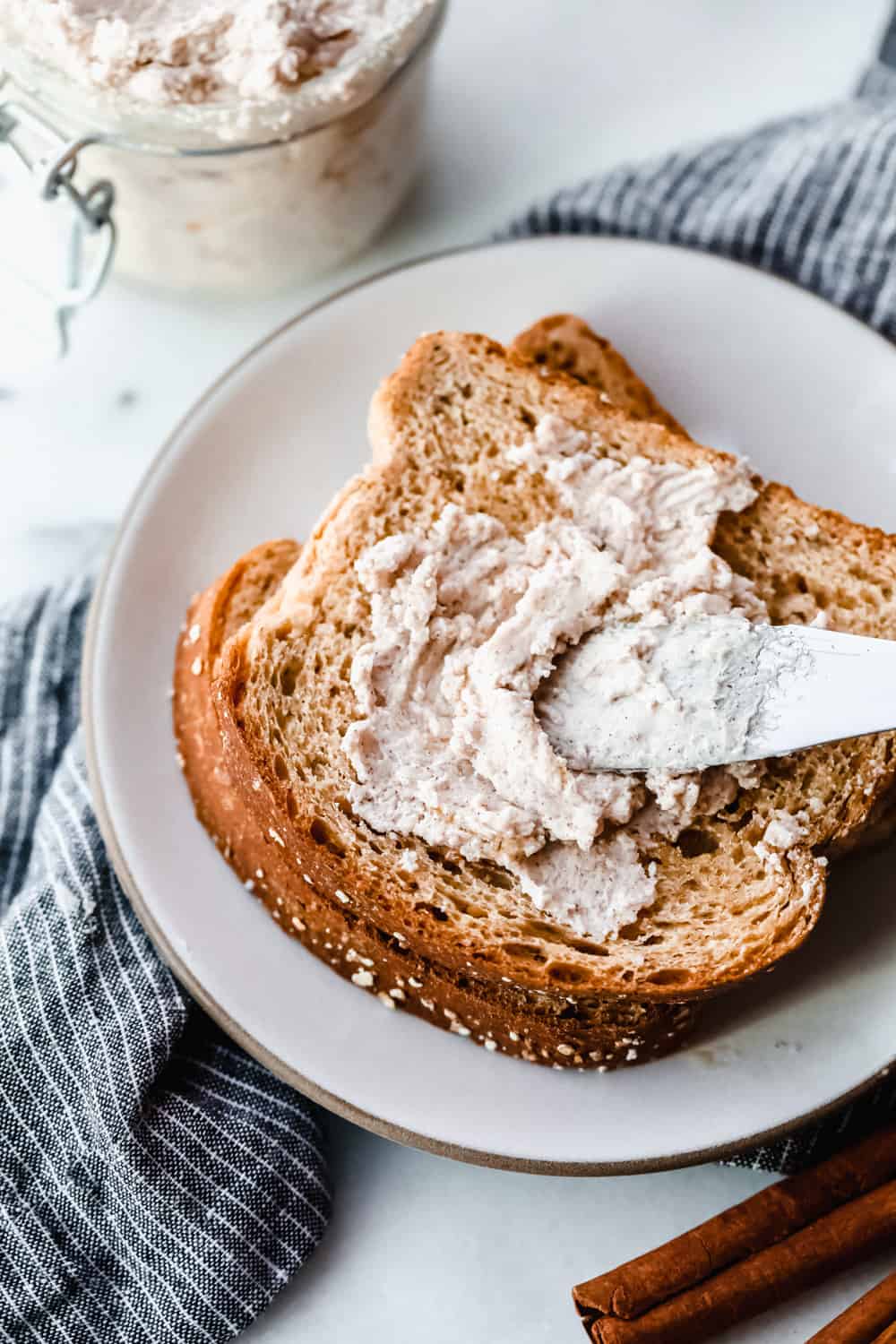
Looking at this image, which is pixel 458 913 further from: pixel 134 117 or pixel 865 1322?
pixel 134 117

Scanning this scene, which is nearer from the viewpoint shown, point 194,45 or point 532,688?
point 532,688

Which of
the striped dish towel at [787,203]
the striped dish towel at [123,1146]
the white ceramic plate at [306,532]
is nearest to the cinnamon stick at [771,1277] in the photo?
the white ceramic plate at [306,532]

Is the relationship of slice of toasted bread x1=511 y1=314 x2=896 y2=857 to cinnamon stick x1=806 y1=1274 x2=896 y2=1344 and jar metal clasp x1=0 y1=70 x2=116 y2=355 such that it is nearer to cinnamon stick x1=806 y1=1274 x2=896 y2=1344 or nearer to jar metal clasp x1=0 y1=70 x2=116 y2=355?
jar metal clasp x1=0 y1=70 x2=116 y2=355

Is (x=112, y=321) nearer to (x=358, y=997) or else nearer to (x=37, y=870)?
(x=37, y=870)

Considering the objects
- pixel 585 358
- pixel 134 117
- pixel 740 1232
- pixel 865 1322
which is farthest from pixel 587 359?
pixel 865 1322

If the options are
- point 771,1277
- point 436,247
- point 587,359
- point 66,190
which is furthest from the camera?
point 436,247

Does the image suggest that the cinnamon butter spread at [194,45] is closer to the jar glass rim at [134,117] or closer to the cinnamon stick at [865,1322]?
the jar glass rim at [134,117]

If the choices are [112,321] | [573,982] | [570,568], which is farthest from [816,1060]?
[112,321]
